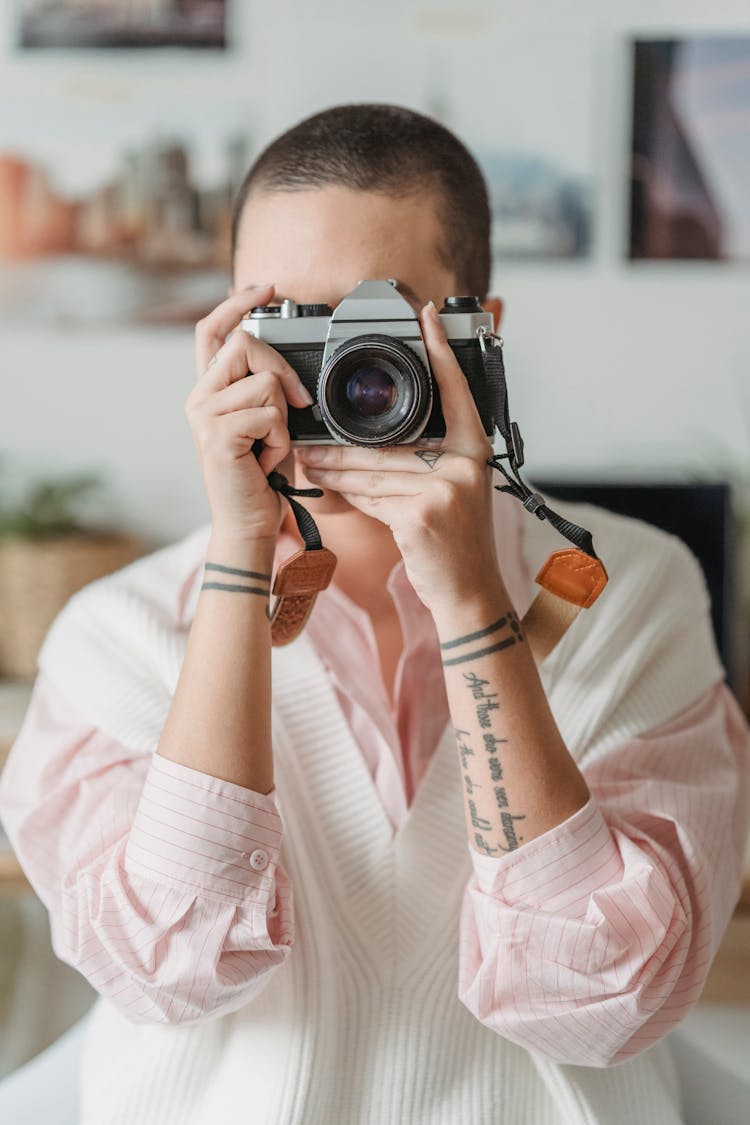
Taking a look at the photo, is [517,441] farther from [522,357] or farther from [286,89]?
[286,89]

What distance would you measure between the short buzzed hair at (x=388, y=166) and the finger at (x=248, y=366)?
0.47ft

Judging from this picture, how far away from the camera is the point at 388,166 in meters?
0.75

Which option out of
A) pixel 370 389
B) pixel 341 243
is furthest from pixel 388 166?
pixel 370 389

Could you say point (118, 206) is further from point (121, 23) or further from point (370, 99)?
point (370, 99)

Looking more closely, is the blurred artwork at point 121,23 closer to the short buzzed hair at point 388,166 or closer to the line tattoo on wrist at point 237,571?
the short buzzed hair at point 388,166

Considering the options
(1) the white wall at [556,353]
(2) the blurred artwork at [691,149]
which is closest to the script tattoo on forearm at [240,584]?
(1) the white wall at [556,353]

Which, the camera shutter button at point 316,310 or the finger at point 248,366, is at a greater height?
the camera shutter button at point 316,310

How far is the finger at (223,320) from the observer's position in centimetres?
68

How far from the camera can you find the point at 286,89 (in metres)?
1.76

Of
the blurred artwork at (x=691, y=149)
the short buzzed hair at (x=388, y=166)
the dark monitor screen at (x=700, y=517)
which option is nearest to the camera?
the short buzzed hair at (x=388, y=166)

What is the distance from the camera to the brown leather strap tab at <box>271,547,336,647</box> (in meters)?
0.70

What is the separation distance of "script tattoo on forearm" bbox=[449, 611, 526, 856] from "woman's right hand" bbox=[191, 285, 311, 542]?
0.14m

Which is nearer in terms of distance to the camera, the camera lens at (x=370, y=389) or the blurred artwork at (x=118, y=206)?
the camera lens at (x=370, y=389)

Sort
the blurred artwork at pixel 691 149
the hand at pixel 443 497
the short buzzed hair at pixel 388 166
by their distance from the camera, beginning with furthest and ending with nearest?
the blurred artwork at pixel 691 149, the short buzzed hair at pixel 388 166, the hand at pixel 443 497
